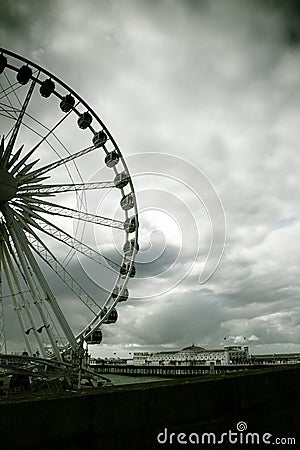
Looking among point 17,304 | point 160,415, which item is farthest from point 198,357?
point 160,415

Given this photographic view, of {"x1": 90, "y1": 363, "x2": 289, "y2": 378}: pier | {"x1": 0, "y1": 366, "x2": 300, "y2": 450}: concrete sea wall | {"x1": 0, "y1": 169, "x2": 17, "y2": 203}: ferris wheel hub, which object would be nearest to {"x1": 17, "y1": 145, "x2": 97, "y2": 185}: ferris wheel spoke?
{"x1": 0, "y1": 169, "x2": 17, "y2": 203}: ferris wheel hub

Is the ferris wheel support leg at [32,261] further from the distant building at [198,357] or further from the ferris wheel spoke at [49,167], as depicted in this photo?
the distant building at [198,357]

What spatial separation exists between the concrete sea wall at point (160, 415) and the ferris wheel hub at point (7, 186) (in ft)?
54.5

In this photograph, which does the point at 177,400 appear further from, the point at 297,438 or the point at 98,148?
the point at 98,148

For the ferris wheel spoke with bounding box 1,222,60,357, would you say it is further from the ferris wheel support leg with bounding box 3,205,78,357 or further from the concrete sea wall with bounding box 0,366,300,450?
the concrete sea wall with bounding box 0,366,300,450

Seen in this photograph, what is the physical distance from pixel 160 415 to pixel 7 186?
674 inches

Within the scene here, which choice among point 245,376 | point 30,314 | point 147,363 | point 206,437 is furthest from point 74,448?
point 147,363

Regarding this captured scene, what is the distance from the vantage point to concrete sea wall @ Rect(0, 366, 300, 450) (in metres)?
2.79

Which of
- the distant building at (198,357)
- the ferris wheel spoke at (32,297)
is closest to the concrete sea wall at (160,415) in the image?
the ferris wheel spoke at (32,297)

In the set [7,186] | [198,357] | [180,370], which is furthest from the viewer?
[198,357]

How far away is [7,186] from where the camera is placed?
1855cm

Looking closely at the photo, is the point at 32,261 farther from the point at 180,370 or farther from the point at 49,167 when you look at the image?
the point at 180,370

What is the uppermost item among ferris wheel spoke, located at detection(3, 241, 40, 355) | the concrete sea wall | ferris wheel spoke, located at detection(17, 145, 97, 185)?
ferris wheel spoke, located at detection(17, 145, 97, 185)

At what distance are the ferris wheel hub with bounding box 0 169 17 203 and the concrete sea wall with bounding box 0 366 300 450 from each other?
16.6 m
